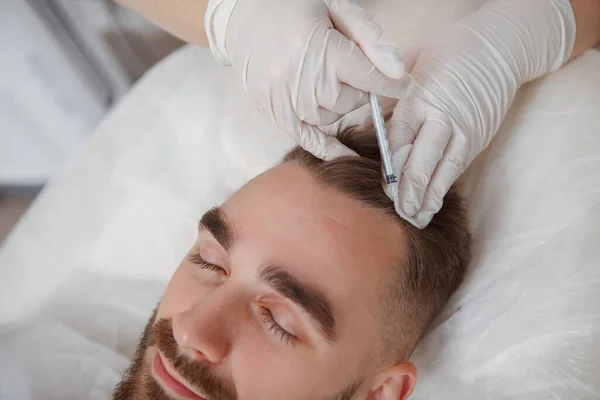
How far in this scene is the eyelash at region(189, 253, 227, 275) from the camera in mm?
880

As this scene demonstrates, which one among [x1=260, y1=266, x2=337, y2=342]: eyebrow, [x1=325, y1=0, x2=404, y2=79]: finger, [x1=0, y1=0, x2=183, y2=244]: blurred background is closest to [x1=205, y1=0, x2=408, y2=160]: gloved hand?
[x1=325, y1=0, x2=404, y2=79]: finger

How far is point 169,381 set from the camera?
0.82 meters

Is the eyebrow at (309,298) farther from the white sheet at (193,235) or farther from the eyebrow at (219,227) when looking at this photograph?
the white sheet at (193,235)

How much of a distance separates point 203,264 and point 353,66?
425 millimetres

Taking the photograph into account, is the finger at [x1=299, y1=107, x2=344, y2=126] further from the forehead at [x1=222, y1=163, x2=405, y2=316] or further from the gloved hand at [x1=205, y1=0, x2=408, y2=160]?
the forehead at [x1=222, y1=163, x2=405, y2=316]

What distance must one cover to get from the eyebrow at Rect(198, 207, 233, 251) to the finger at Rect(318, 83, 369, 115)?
0.86 ft

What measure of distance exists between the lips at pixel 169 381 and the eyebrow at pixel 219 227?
22cm

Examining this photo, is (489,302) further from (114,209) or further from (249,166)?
(114,209)

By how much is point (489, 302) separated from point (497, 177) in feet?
0.86

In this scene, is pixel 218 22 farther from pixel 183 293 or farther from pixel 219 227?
pixel 183 293

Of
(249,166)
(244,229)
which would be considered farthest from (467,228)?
(249,166)

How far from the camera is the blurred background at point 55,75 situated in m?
1.37

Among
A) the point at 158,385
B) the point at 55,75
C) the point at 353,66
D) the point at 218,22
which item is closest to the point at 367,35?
the point at 353,66

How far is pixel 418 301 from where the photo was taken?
875 millimetres
